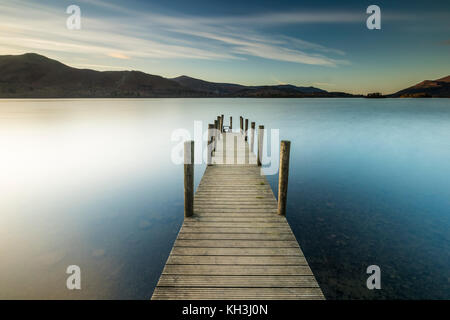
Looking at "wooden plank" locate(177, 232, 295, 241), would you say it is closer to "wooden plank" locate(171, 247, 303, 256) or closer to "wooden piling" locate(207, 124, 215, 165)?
"wooden plank" locate(171, 247, 303, 256)

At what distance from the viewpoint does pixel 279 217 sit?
6.07m

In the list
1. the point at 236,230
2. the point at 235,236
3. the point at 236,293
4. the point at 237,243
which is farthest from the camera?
the point at 236,230

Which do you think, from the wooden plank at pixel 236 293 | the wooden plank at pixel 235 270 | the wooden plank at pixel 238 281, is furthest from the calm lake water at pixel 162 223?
the wooden plank at pixel 236 293

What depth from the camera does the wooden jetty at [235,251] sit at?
3.63m

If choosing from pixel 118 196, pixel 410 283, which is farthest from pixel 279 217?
pixel 118 196

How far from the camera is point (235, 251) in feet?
15.2

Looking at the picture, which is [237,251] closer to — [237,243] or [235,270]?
[237,243]

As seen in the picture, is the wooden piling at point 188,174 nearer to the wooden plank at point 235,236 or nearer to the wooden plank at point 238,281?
the wooden plank at point 235,236

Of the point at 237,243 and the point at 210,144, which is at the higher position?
the point at 210,144

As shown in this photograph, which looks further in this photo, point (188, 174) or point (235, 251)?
point (188, 174)

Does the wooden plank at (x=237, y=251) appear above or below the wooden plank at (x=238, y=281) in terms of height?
above

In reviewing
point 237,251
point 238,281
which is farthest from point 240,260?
point 238,281
